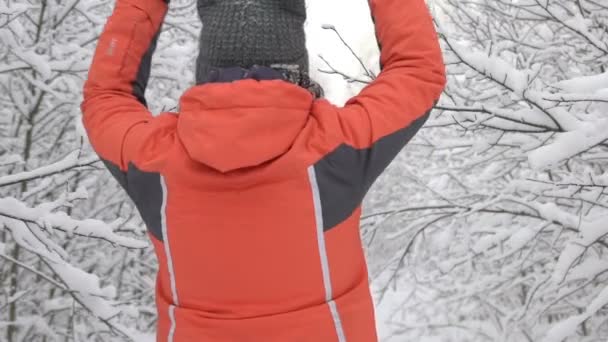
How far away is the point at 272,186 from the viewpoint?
1207 mm

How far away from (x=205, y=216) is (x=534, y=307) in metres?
4.64

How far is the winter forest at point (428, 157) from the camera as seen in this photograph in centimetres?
264

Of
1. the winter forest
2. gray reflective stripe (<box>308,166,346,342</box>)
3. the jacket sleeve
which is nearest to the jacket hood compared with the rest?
gray reflective stripe (<box>308,166,346,342</box>)

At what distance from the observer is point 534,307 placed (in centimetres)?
520

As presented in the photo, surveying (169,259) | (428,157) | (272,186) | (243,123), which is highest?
(243,123)

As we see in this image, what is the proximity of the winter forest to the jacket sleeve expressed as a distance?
1.36ft

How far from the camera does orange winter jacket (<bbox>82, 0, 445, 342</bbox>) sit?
3.85ft

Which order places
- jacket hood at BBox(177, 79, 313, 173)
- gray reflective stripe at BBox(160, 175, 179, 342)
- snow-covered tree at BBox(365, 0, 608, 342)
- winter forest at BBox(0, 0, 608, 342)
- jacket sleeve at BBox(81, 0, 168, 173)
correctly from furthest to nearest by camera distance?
winter forest at BBox(0, 0, 608, 342)
snow-covered tree at BBox(365, 0, 608, 342)
jacket sleeve at BBox(81, 0, 168, 173)
gray reflective stripe at BBox(160, 175, 179, 342)
jacket hood at BBox(177, 79, 313, 173)

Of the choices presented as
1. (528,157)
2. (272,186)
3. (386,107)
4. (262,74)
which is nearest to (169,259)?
(272,186)

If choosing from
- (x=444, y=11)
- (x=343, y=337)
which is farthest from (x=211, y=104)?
(x=444, y=11)

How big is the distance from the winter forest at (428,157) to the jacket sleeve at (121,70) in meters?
0.41

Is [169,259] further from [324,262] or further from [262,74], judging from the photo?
[262,74]

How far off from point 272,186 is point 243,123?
14cm

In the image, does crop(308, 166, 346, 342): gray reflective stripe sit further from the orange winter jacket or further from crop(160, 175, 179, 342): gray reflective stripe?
crop(160, 175, 179, 342): gray reflective stripe
